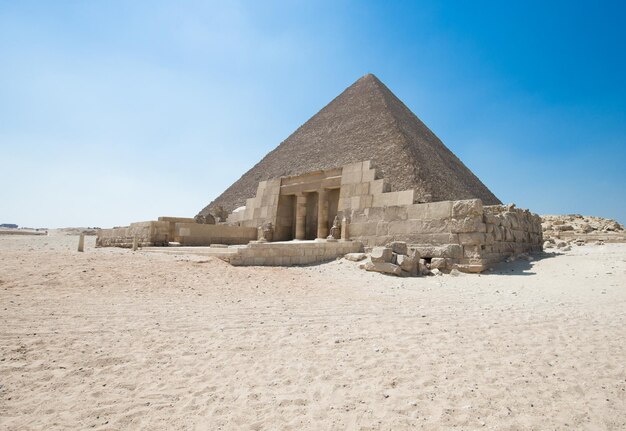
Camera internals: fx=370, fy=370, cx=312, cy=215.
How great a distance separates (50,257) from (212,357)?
593 cm

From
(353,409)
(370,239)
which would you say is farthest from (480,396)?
(370,239)

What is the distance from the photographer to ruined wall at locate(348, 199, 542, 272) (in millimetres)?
8781

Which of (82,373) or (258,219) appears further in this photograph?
(258,219)

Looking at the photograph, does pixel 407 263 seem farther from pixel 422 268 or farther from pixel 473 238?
pixel 473 238

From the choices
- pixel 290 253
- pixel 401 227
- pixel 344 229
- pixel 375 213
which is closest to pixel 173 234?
pixel 290 253

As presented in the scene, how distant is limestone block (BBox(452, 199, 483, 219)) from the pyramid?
18.0m

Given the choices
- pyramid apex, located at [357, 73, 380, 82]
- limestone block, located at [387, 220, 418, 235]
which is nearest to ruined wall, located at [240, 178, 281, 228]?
limestone block, located at [387, 220, 418, 235]

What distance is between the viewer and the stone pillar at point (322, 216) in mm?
12953

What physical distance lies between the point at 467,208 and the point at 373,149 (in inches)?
1063

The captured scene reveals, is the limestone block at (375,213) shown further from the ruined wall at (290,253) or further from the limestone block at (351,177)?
the limestone block at (351,177)

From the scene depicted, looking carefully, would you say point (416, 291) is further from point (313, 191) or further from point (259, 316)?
point (313, 191)

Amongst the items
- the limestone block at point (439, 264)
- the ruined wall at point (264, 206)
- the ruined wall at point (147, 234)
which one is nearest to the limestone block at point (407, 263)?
the limestone block at point (439, 264)

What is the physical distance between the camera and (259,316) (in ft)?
14.2

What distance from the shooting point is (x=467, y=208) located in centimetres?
888
